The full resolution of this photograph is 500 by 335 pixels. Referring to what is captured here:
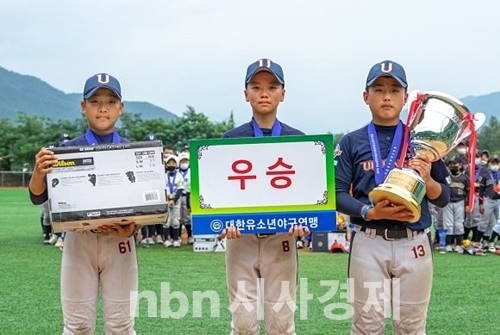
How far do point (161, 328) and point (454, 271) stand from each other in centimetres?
533

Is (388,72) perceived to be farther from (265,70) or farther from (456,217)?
(456,217)

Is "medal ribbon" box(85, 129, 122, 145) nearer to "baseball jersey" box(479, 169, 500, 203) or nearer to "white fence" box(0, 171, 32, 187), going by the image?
"baseball jersey" box(479, 169, 500, 203)

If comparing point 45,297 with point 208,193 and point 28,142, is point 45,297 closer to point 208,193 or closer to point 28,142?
point 208,193

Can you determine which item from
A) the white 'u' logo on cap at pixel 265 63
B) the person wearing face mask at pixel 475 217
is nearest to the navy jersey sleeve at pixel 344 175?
the white 'u' logo on cap at pixel 265 63

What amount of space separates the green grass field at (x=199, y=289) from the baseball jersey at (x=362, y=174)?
7.30 ft

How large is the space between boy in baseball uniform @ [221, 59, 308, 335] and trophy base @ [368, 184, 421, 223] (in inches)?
30.3

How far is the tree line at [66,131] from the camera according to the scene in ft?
147

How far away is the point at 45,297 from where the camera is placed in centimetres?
738

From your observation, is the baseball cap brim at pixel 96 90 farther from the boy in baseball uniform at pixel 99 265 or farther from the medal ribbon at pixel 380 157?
the medal ribbon at pixel 380 157

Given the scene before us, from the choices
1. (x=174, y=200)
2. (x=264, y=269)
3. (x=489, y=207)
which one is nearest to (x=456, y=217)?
(x=489, y=207)

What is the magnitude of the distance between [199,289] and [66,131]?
138 ft

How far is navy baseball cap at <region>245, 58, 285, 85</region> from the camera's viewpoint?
4125 millimetres

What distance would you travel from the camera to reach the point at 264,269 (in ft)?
13.5

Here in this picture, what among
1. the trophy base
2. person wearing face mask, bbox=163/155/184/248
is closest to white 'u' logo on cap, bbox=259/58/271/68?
the trophy base
